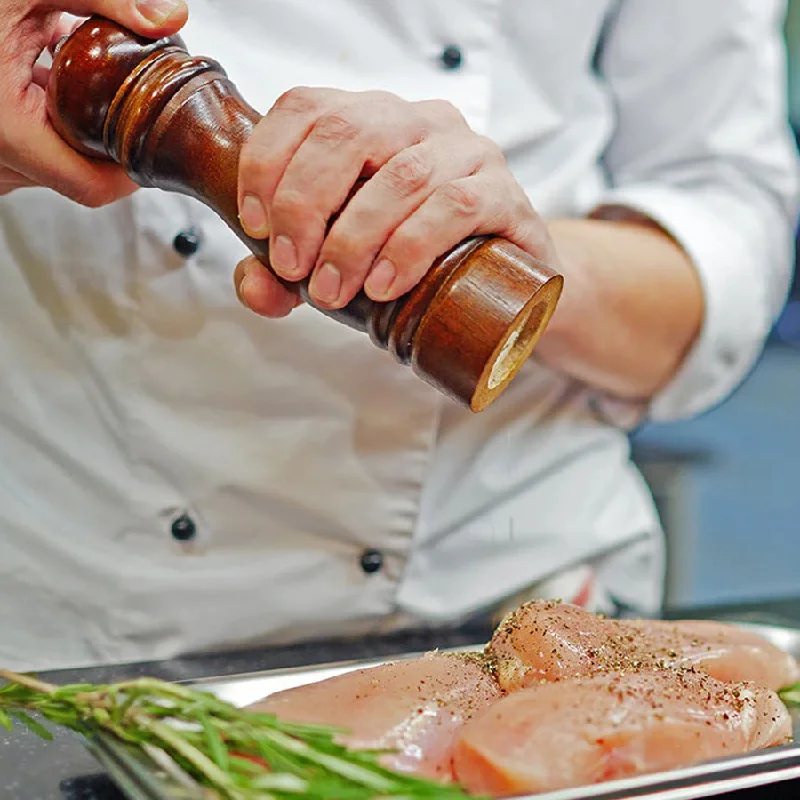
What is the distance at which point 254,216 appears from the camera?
2.83ft

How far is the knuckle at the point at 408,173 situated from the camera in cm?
87

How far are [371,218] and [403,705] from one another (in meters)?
0.34

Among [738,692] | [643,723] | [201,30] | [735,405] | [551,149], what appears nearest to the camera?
[643,723]

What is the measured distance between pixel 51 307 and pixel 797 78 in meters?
3.64

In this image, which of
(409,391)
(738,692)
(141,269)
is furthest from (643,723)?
(141,269)

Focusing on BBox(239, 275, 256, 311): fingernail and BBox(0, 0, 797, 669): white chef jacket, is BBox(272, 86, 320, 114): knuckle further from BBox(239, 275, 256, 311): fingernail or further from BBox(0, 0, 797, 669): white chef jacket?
BBox(0, 0, 797, 669): white chef jacket

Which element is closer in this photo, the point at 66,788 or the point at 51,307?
the point at 66,788

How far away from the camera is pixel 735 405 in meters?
5.02

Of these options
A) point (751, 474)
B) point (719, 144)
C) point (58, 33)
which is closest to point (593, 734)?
point (58, 33)

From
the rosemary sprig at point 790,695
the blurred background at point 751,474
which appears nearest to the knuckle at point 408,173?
the rosemary sprig at point 790,695

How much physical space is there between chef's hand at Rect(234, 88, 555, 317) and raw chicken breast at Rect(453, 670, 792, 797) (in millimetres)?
296

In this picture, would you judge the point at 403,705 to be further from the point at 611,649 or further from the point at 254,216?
the point at 254,216

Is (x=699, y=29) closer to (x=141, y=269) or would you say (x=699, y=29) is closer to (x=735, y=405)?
(x=141, y=269)

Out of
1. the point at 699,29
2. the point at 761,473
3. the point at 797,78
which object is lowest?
the point at 761,473
